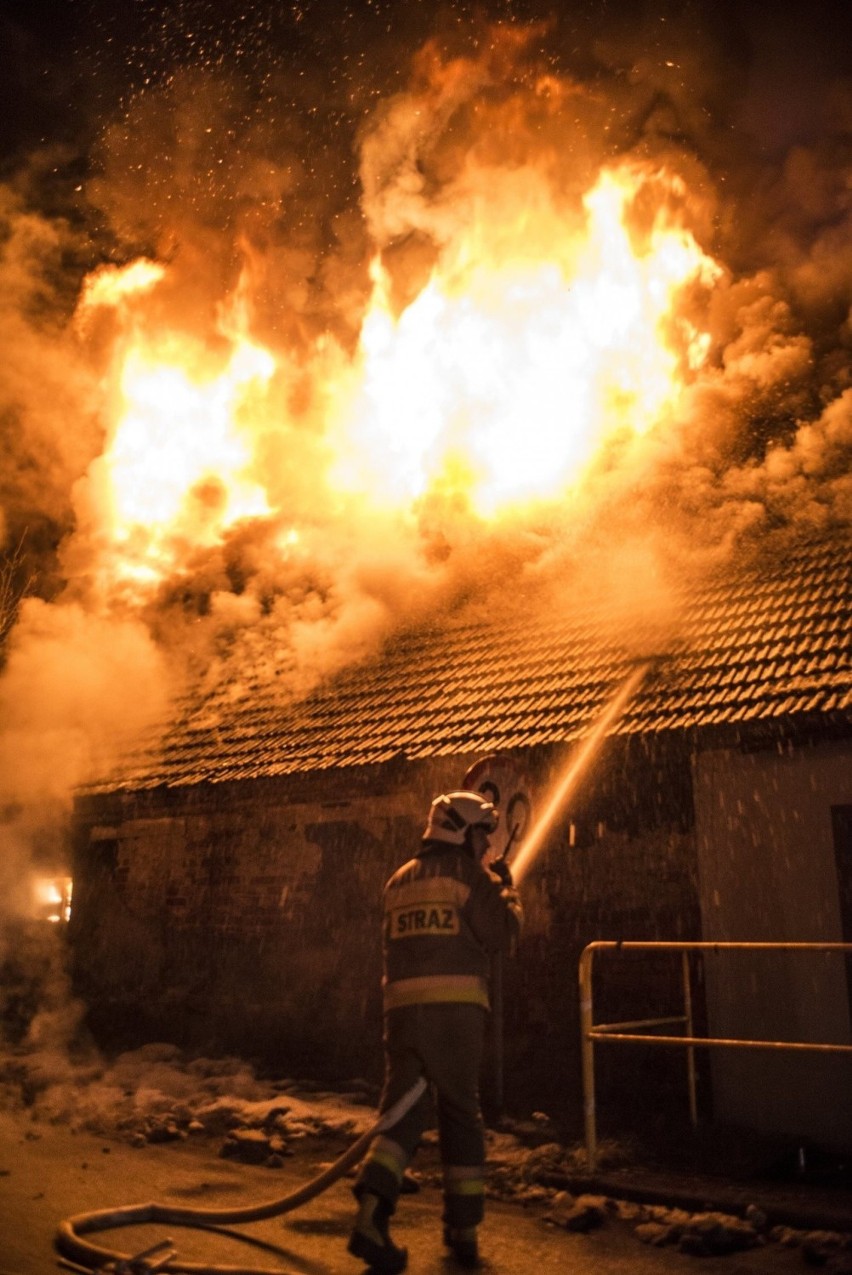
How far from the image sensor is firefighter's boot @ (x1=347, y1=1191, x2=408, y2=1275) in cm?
479

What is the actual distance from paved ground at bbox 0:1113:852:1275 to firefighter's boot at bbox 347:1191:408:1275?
20cm

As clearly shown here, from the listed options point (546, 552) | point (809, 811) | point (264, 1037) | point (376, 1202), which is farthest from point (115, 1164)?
point (546, 552)

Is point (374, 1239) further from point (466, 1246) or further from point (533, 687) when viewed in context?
point (533, 687)

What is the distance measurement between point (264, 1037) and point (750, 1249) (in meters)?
6.50

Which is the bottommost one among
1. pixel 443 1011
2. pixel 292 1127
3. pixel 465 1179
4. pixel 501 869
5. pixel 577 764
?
pixel 292 1127

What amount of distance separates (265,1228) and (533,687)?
225 inches

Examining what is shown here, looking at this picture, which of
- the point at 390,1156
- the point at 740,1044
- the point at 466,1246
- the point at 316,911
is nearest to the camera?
the point at 390,1156

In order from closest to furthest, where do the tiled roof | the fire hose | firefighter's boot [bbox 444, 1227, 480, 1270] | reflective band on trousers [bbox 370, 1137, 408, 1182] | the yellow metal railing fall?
the fire hose → reflective band on trousers [bbox 370, 1137, 408, 1182] → firefighter's boot [bbox 444, 1227, 480, 1270] → the yellow metal railing → the tiled roof

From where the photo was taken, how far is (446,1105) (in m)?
5.04

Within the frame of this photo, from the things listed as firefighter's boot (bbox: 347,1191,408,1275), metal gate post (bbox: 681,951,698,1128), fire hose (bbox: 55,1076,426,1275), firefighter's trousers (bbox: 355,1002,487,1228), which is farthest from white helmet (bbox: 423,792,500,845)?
metal gate post (bbox: 681,951,698,1128)

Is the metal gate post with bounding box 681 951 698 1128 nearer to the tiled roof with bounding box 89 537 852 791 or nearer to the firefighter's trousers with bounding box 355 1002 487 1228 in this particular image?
the tiled roof with bounding box 89 537 852 791

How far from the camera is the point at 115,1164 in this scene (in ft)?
23.5

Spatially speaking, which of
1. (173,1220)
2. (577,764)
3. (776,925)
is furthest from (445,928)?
(577,764)

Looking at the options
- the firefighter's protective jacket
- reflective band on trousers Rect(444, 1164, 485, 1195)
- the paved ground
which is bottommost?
the paved ground
